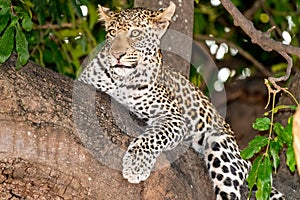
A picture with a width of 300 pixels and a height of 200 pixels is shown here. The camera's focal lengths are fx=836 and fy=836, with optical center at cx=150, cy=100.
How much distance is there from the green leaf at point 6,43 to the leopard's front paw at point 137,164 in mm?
865

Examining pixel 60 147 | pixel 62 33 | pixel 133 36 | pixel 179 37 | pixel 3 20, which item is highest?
pixel 3 20

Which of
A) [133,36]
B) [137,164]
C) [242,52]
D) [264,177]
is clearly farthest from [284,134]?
[242,52]

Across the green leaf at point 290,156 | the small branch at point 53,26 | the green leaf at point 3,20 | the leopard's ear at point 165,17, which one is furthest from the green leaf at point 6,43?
the small branch at point 53,26

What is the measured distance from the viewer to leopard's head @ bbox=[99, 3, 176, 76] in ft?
17.4

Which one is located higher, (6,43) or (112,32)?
(6,43)

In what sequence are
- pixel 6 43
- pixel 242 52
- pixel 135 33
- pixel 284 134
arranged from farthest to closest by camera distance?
pixel 242 52
pixel 135 33
pixel 6 43
pixel 284 134

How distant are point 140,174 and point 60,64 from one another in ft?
7.38

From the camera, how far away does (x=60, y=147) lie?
14.5ft

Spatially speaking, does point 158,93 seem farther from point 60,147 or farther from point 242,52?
point 242,52

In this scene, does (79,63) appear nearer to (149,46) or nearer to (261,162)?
(149,46)

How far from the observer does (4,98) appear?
4.42m

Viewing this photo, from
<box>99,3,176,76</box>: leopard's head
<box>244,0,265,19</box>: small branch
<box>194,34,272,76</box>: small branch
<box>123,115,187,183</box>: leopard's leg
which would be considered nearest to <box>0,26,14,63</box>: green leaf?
<box>99,3,176,76</box>: leopard's head

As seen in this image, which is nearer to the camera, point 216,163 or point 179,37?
point 216,163

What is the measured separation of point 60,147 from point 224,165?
52.4 inches
